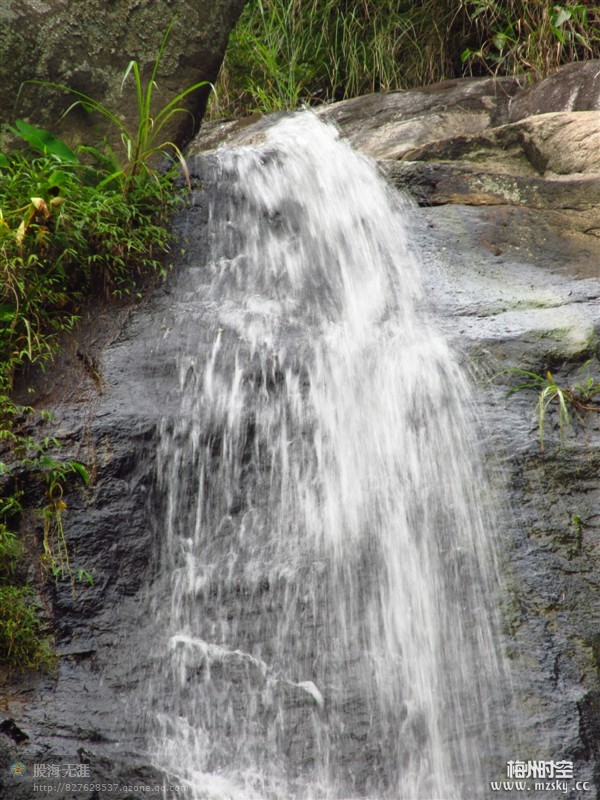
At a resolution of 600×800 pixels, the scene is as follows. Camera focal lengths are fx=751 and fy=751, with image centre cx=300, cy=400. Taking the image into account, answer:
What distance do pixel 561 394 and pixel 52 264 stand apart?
260 cm

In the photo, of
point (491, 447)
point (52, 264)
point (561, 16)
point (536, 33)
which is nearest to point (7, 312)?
point (52, 264)

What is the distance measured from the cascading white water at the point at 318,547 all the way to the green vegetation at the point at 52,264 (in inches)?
16.2

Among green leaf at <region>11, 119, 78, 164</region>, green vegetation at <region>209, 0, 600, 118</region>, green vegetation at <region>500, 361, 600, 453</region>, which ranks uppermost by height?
green vegetation at <region>209, 0, 600, 118</region>

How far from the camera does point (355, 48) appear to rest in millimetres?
7191

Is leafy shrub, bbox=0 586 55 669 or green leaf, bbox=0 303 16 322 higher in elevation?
green leaf, bbox=0 303 16 322

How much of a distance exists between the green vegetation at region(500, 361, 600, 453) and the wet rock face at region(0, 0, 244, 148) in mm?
2786

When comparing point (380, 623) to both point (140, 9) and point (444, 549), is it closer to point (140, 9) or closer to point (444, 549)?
point (444, 549)

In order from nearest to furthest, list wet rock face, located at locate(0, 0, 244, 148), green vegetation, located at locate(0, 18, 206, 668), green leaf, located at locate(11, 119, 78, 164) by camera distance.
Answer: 1. green vegetation, located at locate(0, 18, 206, 668)
2. green leaf, located at locate(11, 119, 78, 164)
3. wet rock face, located at locate(0, 0, 244, 148)

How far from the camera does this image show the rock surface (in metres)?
2.66

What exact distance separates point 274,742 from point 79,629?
870 millimetres

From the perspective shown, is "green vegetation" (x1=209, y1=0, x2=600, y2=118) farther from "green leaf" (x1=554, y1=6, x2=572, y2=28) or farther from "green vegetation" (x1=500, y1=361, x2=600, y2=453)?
"green vegetation" (x1=500, y1=361, x2=600, y2=453)

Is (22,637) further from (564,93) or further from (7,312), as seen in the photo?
(564,93)

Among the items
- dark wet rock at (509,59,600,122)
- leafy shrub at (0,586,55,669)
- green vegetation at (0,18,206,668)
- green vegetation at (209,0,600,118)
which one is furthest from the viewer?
green vegetation at (209,0,600,118)

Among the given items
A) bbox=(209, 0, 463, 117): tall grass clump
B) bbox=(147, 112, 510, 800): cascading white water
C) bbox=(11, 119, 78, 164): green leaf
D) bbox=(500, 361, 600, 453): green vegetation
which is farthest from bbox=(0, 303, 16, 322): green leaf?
bbox=(209, 0, 463, 117): tall grass clump
